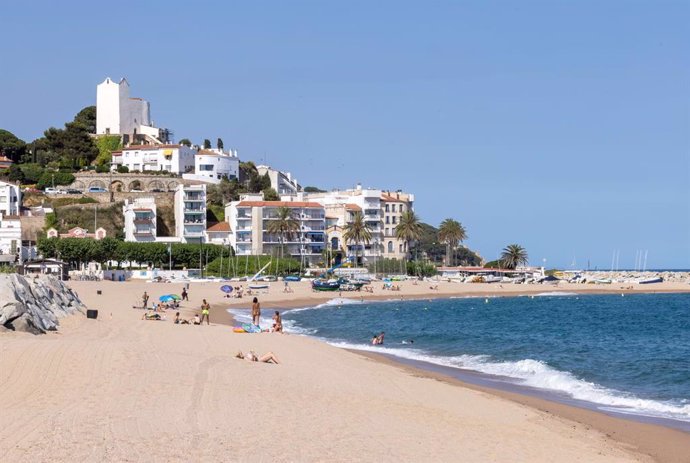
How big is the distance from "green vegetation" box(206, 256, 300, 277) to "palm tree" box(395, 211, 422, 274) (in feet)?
59.1

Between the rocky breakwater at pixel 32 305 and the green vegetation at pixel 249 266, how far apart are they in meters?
50.1

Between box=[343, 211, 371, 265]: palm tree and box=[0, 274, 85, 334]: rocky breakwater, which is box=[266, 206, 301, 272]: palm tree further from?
box=[0, 274, 85, 334]: rocky breakwater

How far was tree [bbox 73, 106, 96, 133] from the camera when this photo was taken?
5138 inches

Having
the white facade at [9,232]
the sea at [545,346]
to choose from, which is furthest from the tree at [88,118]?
the sea at [545,346]

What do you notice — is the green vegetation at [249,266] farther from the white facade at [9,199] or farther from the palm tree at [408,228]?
the white facade at [9,199]

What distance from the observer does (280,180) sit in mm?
133500

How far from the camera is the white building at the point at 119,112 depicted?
126 meters

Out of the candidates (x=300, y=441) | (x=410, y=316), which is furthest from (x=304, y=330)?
(x=300, y=441)

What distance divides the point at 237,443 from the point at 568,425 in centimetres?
766

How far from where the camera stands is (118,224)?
102 metres

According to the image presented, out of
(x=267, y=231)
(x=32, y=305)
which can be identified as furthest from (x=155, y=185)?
(x=32, y=305)

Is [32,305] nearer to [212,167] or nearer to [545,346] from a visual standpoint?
[545,346]

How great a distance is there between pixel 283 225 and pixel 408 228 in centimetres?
1695

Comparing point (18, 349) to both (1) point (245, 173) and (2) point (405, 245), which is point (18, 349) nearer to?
(2) point (405, 245)
